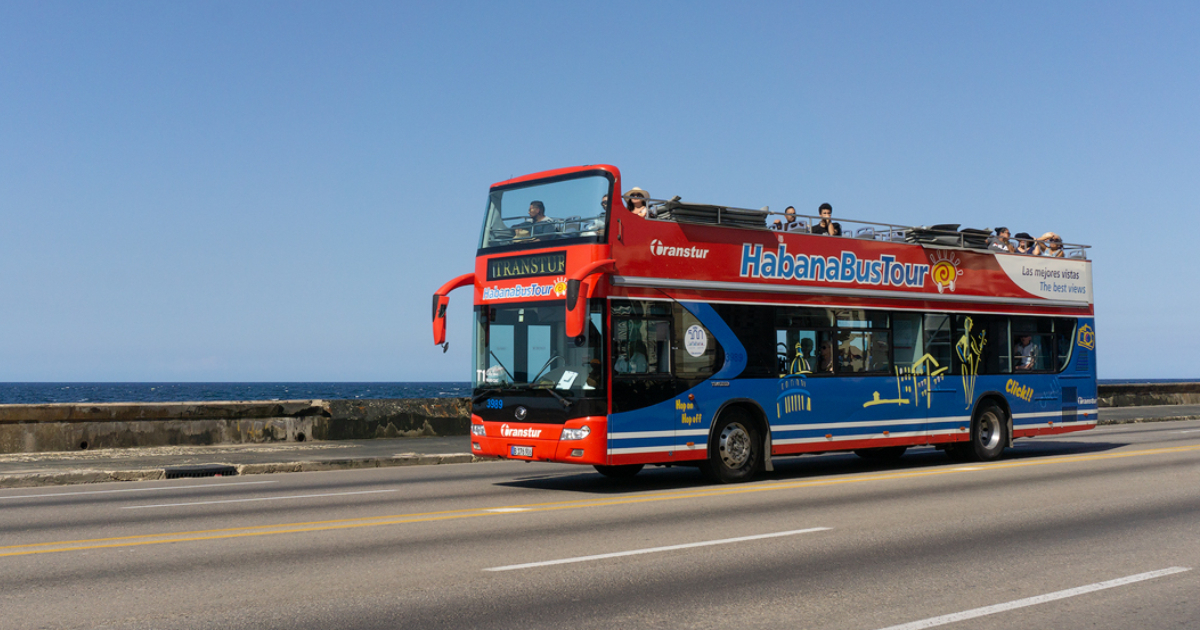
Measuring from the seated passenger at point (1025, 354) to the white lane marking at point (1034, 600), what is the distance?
1108 cm

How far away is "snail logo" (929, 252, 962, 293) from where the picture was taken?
56.3ft

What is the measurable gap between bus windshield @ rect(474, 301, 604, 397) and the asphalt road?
146cm

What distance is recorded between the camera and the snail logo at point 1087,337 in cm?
1956

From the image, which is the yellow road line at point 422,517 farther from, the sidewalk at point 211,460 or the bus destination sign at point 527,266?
the sidewalk at point 211,460

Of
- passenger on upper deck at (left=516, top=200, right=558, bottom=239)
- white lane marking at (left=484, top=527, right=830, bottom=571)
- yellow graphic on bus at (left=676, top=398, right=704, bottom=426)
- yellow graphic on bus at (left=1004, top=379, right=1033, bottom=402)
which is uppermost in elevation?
passenger on upper deck at (left=516, top=200, right=558, bottom=239)

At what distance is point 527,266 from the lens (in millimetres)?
13547

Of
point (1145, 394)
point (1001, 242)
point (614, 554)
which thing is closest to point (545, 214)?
point (614, 554)

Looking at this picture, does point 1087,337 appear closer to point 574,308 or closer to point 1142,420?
point 574,308

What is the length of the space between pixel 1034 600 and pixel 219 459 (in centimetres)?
1500

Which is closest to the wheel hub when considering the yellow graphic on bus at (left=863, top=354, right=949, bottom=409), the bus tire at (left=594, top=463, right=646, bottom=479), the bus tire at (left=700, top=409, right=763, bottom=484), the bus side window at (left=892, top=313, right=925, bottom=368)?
the bus tire at (left=700, top=409, right=763, bottom=484)

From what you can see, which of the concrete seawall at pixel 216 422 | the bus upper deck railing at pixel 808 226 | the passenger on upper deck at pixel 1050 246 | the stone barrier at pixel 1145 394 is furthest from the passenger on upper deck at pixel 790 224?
the stone barrier at pixel 1145 394

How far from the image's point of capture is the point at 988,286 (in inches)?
707

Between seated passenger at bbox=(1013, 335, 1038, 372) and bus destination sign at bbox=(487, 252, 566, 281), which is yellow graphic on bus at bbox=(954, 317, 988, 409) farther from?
bus destination sign at bbox=(487, 252, 566, 281)

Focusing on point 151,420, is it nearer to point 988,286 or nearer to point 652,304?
point 652,304
